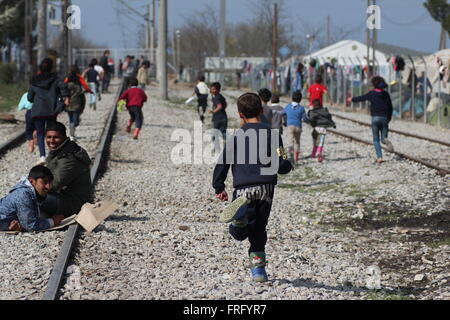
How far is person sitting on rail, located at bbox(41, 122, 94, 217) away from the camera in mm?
9664

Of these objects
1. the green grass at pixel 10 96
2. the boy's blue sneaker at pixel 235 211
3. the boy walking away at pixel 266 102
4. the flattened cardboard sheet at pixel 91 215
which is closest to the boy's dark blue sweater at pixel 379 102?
the boy walking away at pixel 266 102

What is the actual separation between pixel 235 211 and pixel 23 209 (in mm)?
2963

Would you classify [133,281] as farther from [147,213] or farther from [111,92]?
[111,92]

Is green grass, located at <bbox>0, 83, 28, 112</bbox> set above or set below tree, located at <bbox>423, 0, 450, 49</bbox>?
below

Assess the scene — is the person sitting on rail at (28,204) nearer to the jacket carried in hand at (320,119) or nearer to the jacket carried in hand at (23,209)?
the jacket carried in hand at (23,209)

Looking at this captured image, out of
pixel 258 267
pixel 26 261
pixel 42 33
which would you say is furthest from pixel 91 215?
pixel 42 33

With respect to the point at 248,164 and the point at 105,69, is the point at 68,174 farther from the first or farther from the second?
the point at 105,69

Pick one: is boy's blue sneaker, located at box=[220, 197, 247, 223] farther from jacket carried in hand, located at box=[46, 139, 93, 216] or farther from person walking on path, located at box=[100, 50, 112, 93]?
person walking on path, located at box=[100, 50, 112, 93]

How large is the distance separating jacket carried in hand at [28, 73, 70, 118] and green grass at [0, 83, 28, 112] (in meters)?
14.9

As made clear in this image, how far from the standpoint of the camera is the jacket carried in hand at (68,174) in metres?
9.73

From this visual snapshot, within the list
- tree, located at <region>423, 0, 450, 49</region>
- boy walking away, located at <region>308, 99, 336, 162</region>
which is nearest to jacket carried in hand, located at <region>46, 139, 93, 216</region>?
boy walking away, located at <region>308, 99, 336, 162</region>

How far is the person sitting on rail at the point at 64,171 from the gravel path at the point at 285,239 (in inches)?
19.5

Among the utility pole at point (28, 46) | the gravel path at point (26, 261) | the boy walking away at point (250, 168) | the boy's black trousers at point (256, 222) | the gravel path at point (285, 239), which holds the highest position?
the utility pole at point (28, 46)

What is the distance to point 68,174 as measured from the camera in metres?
9.79
